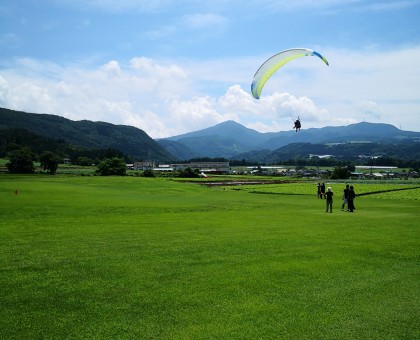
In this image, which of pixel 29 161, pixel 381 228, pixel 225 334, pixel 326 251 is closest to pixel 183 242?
pixel 326 251

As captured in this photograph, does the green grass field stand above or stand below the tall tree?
below

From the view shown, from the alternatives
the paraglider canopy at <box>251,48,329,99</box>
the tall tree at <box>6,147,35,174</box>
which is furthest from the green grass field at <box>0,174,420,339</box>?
the tall tree at <box>6,147,35,174</box>

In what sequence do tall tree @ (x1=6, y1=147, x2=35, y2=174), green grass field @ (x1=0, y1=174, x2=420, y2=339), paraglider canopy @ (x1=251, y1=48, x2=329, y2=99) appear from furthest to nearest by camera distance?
tall tree @ (x1=6, y1=147, x2=35, y2=174) → paraglider canopy @ (x1=251, y1=48, x2=329, y2=99) → green grass field @ (x1=0, y1=174, x2=420, y2=339)

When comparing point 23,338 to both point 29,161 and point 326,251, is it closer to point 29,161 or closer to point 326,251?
point 326,251

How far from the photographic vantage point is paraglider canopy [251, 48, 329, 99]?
107 feet

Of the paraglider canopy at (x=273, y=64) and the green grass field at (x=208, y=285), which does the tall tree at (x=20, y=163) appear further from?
the green grass field at (x=208, y=285)

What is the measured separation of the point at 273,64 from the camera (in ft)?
113

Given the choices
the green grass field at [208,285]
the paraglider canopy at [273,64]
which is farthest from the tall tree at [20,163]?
the green grass field at [208,285]

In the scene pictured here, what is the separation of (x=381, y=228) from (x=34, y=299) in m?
17.8

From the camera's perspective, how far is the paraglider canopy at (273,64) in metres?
32.5

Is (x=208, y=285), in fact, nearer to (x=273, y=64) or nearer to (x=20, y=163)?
(x=273, y=64)

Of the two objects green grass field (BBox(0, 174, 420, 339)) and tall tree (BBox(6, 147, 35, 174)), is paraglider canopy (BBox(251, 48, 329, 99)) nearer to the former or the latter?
green grass field (BBox(0, 174, 420, 339))

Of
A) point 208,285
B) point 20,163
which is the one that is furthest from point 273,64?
point 20,163

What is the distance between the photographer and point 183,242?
15984 mm
